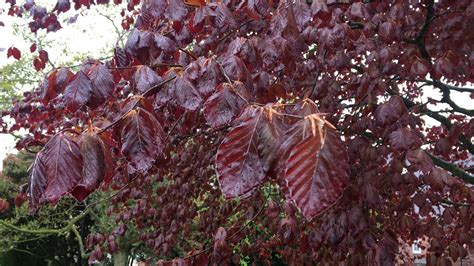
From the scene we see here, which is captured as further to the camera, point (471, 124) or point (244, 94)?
point (471, 124)

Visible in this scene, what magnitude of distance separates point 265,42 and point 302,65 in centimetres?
142

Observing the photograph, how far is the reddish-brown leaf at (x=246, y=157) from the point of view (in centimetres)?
126

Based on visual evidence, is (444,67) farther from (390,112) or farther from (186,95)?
(186,95)

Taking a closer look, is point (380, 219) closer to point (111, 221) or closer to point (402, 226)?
point (402, 226)

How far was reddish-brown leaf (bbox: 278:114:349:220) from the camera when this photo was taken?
108cm

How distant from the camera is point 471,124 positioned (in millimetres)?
4051

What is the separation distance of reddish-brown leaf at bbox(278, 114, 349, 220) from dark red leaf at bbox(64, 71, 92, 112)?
114 centimetres

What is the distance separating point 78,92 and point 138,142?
51cm

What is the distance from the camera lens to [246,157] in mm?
1270

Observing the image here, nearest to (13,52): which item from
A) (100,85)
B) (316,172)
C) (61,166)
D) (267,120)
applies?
(100,85)

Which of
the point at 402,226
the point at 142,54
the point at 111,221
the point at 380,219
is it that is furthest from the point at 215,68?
the point at 111,221

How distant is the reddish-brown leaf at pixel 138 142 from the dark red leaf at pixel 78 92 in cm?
38

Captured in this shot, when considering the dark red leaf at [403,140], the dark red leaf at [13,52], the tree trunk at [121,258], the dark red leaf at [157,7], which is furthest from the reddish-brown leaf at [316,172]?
the tree trunk at [121,258]

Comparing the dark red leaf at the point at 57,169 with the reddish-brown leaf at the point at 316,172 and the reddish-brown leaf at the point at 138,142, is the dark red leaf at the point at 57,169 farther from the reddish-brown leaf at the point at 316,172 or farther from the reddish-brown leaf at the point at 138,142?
the reddish-brown leaf at the point at 316,172
